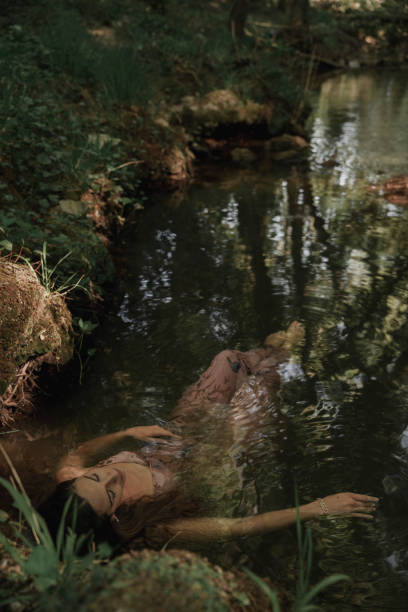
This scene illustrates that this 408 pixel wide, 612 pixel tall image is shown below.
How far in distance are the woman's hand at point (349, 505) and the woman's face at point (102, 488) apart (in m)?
0.97

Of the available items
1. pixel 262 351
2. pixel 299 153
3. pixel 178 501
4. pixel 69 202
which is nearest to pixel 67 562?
pixel 178 501

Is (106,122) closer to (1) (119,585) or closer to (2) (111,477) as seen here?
(2) (111,477)

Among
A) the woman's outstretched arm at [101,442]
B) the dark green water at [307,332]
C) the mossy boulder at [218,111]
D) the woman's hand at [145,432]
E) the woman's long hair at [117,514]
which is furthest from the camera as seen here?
the mossy boulder at [218,111]

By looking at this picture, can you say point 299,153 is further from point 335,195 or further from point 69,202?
A: point 69,202

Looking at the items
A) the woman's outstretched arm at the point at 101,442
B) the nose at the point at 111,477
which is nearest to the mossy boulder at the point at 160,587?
the nose at the point at 111,477

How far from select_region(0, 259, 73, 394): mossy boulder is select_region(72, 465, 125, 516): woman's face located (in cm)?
91

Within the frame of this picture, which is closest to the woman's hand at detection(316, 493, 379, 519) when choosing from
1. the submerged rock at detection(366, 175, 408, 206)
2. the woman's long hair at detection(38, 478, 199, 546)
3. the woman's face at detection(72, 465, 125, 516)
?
the woman's long hair at detection(38, 478, 199, 546)

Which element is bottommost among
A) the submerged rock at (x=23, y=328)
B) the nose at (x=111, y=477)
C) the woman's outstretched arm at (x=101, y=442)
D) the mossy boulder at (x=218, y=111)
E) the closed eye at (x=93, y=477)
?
the woman's outstretched arm at (x=101, y=442)

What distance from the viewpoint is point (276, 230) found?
236 inches

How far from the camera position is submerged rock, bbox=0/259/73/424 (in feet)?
9.57

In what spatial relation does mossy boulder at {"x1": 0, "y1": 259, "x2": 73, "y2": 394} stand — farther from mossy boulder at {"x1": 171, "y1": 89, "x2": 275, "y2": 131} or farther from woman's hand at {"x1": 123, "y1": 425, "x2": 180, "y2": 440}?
mossy boulder at {"x1": 171, "y1": 89, "x2": 275, "y2": 131}

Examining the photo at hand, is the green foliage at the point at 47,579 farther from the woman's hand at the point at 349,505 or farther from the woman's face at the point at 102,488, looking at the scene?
the woman's hand at the point at 349,505

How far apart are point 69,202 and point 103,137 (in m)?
1.81

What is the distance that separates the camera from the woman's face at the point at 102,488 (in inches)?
86.0
